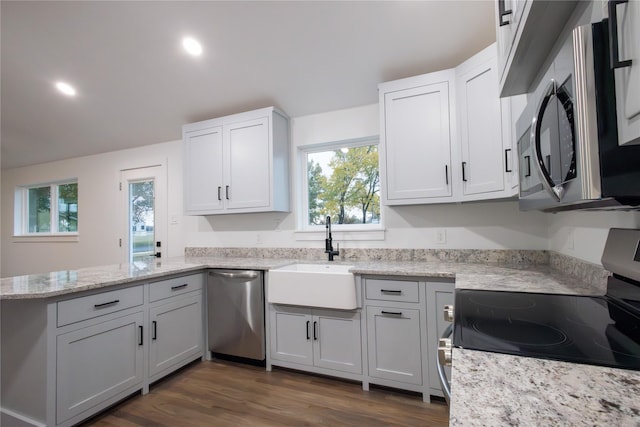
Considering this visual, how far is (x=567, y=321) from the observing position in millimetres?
869

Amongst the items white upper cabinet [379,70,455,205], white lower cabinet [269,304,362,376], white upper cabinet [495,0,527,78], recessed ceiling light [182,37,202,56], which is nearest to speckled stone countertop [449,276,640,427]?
white upper cabinet [495,0,527,78]

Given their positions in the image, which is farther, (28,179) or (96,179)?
(28,179)

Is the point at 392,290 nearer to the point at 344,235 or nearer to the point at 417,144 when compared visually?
the point at 344,235

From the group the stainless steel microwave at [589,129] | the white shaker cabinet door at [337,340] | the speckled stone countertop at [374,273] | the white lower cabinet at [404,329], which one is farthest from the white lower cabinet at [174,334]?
the stainless steel microwave at [589,129]

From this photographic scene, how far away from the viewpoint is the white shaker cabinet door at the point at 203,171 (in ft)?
9.97

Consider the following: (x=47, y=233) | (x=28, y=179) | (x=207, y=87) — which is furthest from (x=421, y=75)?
(x=28, y=179)

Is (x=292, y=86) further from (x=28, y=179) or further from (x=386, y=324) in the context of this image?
(x=28, y=179)

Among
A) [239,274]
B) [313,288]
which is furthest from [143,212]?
[313,288]

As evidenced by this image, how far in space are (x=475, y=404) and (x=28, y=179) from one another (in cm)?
670

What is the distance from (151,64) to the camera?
2656 mm

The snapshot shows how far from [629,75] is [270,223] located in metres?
2.87

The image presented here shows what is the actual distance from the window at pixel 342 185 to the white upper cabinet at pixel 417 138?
492 mm

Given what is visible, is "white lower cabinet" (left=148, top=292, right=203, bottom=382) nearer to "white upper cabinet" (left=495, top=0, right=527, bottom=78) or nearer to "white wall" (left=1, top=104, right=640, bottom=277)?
"white wall" (left=1, top=104, right=640, bottom=277)

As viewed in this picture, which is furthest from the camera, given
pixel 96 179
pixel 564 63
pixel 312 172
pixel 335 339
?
pixel 96 179
